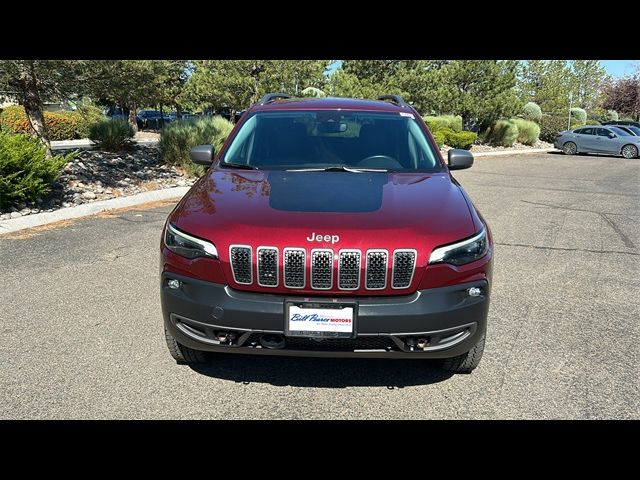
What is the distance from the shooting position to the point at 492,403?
9.87 ft

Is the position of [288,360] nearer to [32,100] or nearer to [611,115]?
[32,100]

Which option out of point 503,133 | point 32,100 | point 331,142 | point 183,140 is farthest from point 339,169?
point 503,133

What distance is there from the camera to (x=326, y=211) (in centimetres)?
291

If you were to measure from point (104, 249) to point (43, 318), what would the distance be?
2.13 meters

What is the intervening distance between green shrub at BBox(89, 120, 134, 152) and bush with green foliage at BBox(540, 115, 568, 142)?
28.5 m

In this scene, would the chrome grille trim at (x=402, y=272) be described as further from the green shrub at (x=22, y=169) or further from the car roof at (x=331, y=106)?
the green shrub at (x=22, y=169)

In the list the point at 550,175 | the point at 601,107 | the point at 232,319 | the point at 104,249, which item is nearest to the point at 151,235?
the point at 104,249

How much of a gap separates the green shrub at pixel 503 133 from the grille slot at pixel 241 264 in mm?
26734

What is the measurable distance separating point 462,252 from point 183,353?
180cm

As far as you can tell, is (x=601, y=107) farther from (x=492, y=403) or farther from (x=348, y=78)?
(x=492, y=403)

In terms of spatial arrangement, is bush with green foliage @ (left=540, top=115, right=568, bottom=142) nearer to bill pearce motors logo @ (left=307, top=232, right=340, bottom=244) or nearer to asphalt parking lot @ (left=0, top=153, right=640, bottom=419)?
asphalt parking lot @ (left=0, top=153, right=640, bottom=419)

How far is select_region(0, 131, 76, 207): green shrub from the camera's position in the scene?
735 cm

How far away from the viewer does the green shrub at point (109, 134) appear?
1314cm
